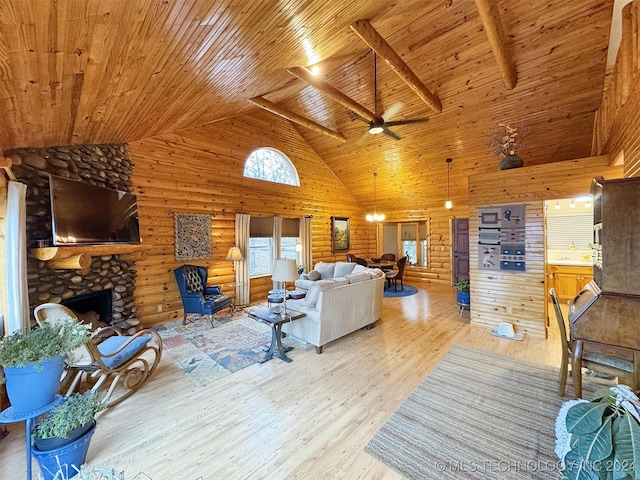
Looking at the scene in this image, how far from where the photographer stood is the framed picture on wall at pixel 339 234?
8.80 metres

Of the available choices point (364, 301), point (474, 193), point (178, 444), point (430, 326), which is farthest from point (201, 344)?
point (474, 193)

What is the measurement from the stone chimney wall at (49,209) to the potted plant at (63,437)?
2.19 m

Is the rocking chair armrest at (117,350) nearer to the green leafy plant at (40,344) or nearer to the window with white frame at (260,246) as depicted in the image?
the green leafy plant at (40,344)

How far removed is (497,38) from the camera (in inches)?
130

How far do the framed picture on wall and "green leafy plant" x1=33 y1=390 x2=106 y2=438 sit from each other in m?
7.30

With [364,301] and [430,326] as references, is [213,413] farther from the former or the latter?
[430,326]

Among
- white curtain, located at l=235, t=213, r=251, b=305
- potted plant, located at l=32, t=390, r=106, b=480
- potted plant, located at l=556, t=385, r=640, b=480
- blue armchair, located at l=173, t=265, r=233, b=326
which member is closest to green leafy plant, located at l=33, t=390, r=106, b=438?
potted plant, located at l=32, t=390, r=106, b=480

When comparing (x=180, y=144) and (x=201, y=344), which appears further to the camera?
(x=180, y=144)

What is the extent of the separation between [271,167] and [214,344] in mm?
4782

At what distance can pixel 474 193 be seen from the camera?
464 cm

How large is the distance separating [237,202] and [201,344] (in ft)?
11.1

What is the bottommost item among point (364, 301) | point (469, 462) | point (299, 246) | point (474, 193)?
point (469, 462)

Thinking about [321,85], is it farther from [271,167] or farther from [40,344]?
[40,344]

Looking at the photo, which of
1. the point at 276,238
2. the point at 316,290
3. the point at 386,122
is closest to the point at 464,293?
the point at 316,290
